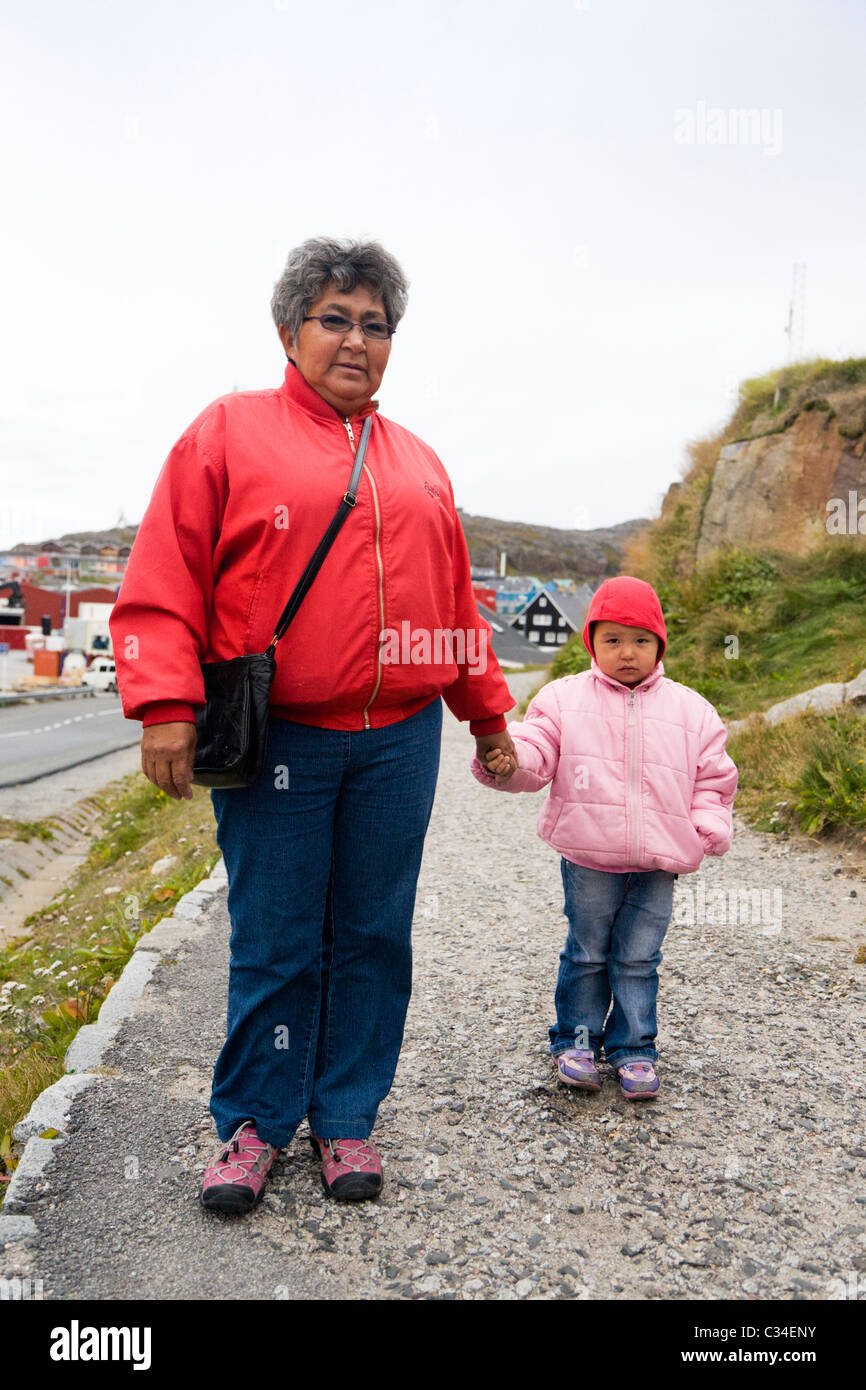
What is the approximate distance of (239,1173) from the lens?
2596mm

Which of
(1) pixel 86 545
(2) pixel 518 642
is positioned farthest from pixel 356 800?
(1) pixel 86 545

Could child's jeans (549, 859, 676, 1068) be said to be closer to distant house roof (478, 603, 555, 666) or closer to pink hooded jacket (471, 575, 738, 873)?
pink hooded jacket (471, 575, 738, 873)

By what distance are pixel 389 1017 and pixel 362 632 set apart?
109cm

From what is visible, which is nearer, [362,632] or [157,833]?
[362,632]

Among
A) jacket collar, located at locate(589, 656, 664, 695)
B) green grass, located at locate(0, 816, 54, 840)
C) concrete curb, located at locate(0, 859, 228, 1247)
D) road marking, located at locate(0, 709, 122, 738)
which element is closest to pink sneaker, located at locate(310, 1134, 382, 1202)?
concrete curb, located at locate(0, 859, 228, 1247)

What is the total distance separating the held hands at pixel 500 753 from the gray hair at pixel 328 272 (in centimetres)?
127

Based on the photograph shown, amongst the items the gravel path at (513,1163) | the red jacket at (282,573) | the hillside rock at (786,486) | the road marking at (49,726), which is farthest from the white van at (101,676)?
the red jacket at (282,573)

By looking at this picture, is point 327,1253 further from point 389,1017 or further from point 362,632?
point 362,632

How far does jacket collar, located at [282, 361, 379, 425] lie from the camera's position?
2.66m

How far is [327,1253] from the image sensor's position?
2438 mm

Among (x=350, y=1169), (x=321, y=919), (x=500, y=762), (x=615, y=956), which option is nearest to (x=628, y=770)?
(x=500, y=762)

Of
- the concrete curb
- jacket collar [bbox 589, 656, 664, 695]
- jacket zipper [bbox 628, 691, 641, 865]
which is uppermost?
jacket collar [bbox 589, 656, 664, 695]

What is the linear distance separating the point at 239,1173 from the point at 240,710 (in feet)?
3.89

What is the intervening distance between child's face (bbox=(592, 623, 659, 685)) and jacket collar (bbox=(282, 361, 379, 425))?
1095 millimetres
